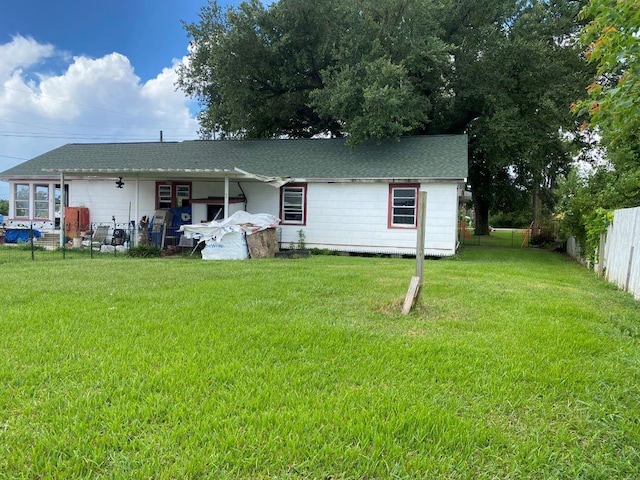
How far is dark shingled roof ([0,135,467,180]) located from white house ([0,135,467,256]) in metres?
0.04

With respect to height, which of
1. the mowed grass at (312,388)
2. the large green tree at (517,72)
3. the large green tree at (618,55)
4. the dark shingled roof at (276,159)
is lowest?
the mowed grass at (312,388)

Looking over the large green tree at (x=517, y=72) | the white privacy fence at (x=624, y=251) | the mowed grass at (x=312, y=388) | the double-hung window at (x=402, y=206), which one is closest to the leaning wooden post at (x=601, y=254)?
the white privacy fence at (x=624, y=251)

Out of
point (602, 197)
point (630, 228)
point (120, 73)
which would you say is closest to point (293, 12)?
point (120, 73)

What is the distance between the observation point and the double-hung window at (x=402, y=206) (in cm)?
1344

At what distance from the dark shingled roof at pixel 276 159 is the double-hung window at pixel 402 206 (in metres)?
0.51

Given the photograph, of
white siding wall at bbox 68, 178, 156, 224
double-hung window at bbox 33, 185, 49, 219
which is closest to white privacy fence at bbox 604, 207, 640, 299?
white siding wall at bbox 68, 178, 156, 224

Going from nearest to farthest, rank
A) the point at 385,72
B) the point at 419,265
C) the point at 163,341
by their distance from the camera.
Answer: the point at 163,341 → the point at 419,265 → the point at 385,72

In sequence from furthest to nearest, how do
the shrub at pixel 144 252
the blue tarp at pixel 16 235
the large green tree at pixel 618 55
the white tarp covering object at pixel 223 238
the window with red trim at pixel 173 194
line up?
the blue tarp at pixel 16 235
the window with red trim at pixel 173 194
the shrub at pixel 144 252
the white tarp covering object at pixel 223 238
the large green tree at pixel 618 55

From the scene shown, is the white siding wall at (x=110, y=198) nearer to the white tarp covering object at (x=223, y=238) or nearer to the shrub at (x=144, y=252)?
the shrub at (x=144, y=252)

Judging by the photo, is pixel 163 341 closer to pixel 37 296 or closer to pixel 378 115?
pixel 37 296

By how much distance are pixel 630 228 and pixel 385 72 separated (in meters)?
9.87

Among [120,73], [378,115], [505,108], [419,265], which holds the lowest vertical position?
[419,265]

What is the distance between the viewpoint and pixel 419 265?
18.0 feet

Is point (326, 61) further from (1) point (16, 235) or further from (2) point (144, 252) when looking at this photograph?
(1) point (16, 235)
